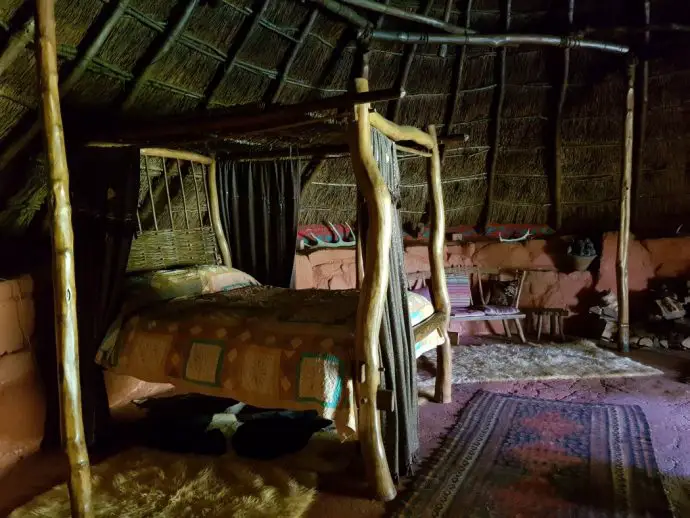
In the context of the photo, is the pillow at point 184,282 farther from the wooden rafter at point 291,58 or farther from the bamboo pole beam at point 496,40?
the bamboo pole beam at point 496,40

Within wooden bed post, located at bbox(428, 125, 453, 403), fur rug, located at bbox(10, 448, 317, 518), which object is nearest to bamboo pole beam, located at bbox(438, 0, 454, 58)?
wooden bed post, located at bbox(428, 125, 453, 403)

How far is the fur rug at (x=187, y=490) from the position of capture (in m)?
2.35

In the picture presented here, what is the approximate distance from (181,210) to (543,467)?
321 cm

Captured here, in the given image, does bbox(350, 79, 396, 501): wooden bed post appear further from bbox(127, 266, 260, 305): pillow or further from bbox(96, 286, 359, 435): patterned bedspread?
bbox(127, 266, 260, 305): pillow

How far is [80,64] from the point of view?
288 cm

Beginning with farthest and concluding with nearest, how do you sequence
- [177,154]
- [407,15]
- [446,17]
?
[446,17], [407,15], [177,154]

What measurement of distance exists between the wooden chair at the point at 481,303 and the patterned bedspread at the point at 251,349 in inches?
93.0

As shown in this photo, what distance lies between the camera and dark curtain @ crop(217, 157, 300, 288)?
4055mm

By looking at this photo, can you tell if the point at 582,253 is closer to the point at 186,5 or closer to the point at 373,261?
the point at 373,261

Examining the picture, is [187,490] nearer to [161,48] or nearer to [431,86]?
[161,48]

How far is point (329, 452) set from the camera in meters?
2.94

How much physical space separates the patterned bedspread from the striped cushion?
259cm

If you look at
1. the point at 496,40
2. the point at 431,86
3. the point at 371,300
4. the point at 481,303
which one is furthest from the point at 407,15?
the point at 481,303

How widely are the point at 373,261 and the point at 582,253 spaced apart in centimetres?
397
